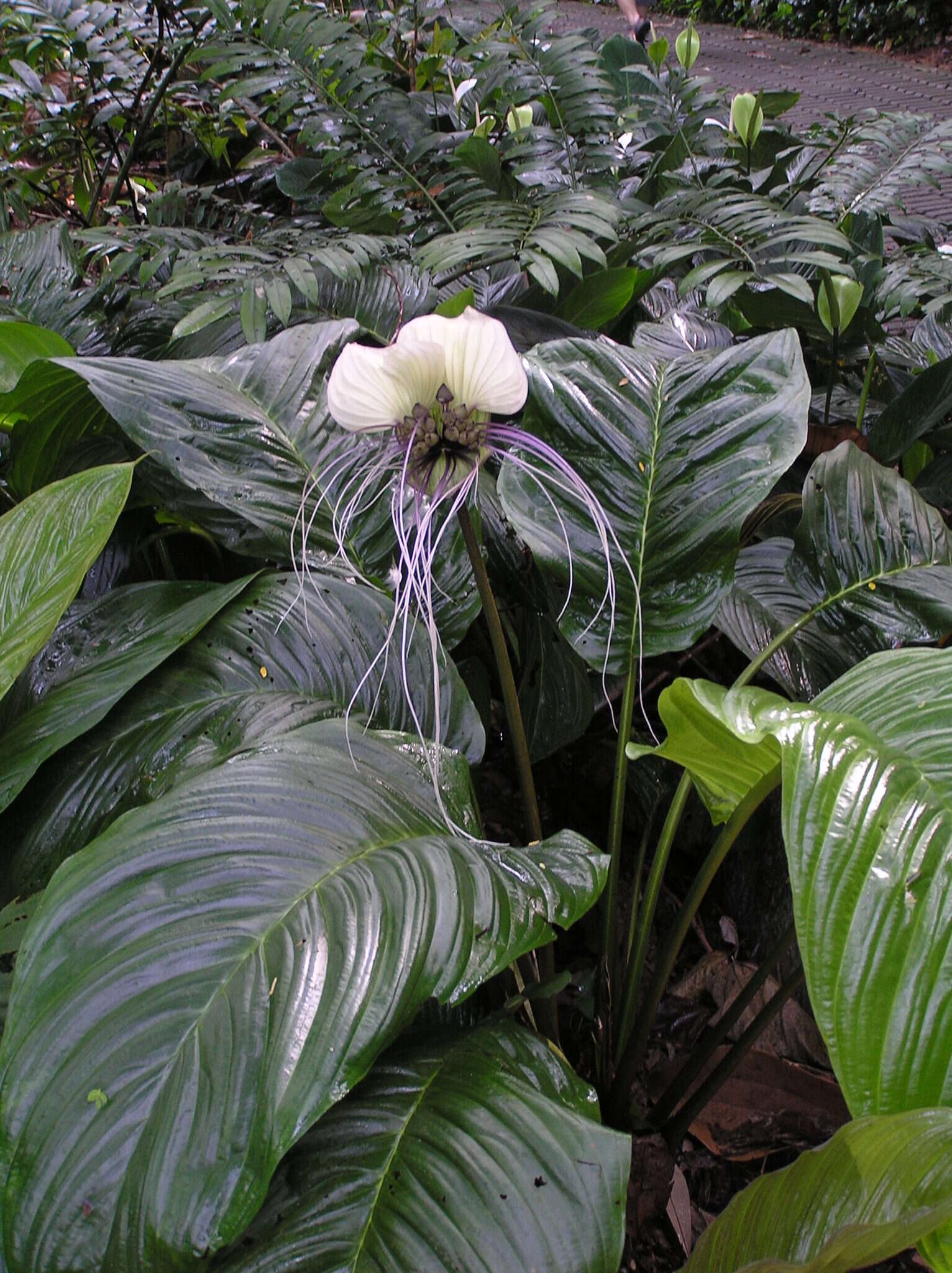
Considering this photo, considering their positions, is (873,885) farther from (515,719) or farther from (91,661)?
(91,661)

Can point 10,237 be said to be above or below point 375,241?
below

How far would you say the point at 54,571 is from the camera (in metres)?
1.00

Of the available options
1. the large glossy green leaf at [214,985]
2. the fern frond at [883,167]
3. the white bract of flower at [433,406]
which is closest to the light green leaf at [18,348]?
the white bract of flower at [433,406]

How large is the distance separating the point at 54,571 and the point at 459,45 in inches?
103

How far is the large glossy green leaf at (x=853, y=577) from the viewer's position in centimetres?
116

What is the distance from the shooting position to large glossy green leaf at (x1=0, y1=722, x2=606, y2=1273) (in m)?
0.60

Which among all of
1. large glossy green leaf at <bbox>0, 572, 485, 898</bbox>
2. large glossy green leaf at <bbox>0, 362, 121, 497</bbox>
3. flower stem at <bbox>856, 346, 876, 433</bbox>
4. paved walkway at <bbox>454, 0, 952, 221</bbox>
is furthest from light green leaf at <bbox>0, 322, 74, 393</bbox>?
paved walkway at <bbox>454, 0, 952, 221</bbox>

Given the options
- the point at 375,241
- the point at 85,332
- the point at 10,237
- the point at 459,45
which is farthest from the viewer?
the point at 459,45

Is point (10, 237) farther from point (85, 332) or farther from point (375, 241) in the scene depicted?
point (375, 241)

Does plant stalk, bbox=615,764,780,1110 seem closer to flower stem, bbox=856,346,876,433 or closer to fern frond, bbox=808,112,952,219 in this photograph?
flower stem, bbox=856,346,876,433

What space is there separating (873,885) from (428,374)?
535 millimetres

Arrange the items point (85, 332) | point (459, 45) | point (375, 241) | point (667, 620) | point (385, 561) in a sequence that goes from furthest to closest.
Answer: point (459, 45), point (85, 332), point (375, 241), point (385, 561), point (667, 620)

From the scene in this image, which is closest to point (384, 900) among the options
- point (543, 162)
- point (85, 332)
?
point (85, 332)

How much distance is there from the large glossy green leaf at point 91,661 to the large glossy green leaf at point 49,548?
91 mm
